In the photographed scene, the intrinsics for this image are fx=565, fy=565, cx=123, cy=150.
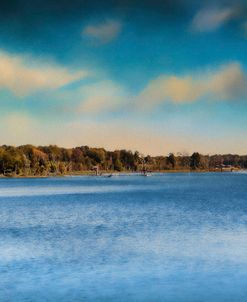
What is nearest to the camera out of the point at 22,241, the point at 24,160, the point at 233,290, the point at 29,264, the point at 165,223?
the point at 233,290

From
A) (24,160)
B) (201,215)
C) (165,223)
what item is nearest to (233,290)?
(165,223)

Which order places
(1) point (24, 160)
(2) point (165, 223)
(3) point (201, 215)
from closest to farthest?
(2) point (165, 223) < (3) point (201, 215) < (1) point (24, 160)

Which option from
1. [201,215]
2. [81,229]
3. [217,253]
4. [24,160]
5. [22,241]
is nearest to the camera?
[217,253]

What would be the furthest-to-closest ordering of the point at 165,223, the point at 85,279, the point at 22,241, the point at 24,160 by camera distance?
the point at 24,160 → the point at 165,223 → the point at 22,241 → the point at 85,279

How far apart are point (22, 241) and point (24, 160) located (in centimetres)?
16879

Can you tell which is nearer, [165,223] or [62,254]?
[62,254]

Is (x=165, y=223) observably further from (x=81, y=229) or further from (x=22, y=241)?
(x=22, y=241)

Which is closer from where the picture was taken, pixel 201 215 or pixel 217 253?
pixel 217 253

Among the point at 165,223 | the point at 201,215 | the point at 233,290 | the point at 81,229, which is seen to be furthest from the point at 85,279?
the point at 201,215

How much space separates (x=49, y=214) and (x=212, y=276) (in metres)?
30.1

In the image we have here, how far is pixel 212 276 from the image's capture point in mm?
20281

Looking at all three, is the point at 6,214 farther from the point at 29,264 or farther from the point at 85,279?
the point at 85,279

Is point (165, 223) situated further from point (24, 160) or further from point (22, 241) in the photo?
point (24, 160)

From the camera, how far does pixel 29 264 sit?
890 inches
